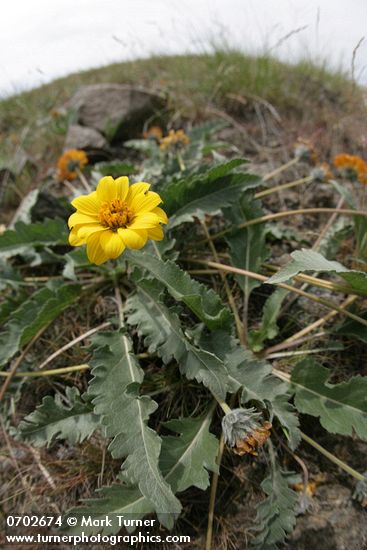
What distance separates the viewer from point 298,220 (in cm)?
261

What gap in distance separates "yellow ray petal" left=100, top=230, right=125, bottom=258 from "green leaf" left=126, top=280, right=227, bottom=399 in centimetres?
40

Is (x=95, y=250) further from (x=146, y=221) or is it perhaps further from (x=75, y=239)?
(x=146, y=221)

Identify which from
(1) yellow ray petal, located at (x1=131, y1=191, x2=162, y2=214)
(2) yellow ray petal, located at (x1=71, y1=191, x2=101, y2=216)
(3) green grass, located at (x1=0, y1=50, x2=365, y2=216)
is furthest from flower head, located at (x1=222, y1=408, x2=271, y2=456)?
(3) green grass, located at (x1=0, y1=50, x2=365, y2=216)

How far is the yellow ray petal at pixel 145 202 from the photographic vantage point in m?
1.42

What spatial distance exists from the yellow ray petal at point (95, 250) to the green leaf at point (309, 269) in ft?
1.97

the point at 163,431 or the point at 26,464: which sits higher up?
the point at 163,431

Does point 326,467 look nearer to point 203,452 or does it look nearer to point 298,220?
point 203,452

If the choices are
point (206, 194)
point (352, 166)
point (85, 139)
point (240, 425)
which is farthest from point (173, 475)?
point (85, 139)

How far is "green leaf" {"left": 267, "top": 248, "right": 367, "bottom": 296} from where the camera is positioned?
1360 mm

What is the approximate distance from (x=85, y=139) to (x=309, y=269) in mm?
2849

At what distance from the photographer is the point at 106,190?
148cm

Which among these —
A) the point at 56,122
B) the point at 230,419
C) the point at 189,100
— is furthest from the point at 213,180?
the point at 56,122

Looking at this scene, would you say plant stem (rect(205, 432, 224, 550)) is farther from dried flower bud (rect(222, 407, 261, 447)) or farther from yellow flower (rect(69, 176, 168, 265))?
yellow flower (rect(69, 176, 168, 265))

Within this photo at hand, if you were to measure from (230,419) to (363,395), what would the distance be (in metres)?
0.58
